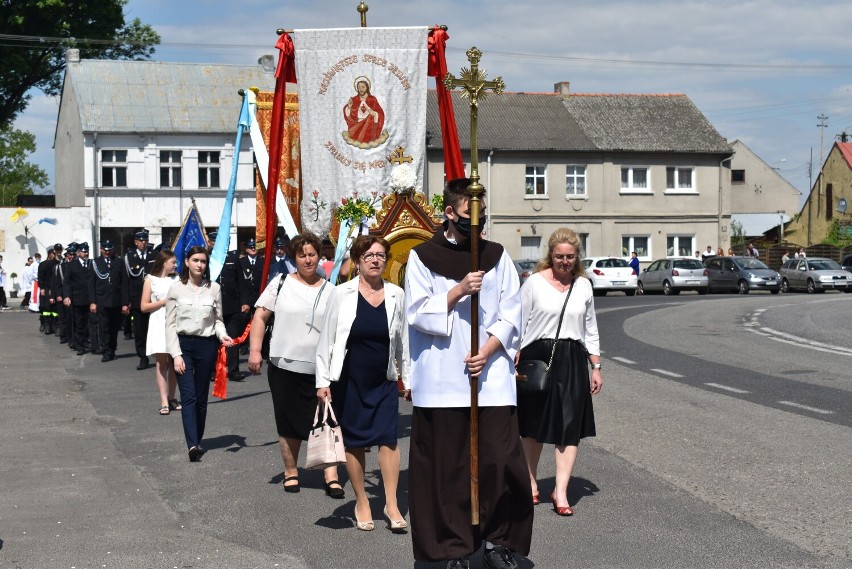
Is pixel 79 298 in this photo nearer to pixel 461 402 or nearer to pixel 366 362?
pixel 366 362

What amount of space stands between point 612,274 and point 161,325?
110 ft

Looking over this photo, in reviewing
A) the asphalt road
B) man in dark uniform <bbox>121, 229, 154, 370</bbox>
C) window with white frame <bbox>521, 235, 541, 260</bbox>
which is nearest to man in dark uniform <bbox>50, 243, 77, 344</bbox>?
man in dark uniform <bbox>121, 229, 154, 370</bbox>

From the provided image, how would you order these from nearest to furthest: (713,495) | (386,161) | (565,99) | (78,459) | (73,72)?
1. (713,495)
2. (78,459)
3. (386,161)
4. (73,72)
5. (565,99)

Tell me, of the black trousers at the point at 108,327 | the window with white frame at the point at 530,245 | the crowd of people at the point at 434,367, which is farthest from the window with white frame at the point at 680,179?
the crowd of people at the point at 434,367

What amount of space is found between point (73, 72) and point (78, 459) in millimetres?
45371

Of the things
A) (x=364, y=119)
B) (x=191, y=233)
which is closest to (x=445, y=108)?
(x=364, y=119)

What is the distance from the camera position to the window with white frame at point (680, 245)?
5844 centimetres

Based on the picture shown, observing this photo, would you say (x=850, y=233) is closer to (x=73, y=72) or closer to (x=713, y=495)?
(x=73, y=72)

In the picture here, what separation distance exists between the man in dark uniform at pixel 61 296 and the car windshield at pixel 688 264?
25560 mm

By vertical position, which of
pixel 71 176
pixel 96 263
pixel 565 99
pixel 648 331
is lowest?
pixel 648 331

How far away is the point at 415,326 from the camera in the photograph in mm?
5984

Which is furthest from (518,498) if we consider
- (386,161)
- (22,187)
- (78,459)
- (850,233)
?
(22,187)

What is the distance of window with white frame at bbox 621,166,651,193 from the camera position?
57562 millimetres

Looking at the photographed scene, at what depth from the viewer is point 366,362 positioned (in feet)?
23.5
